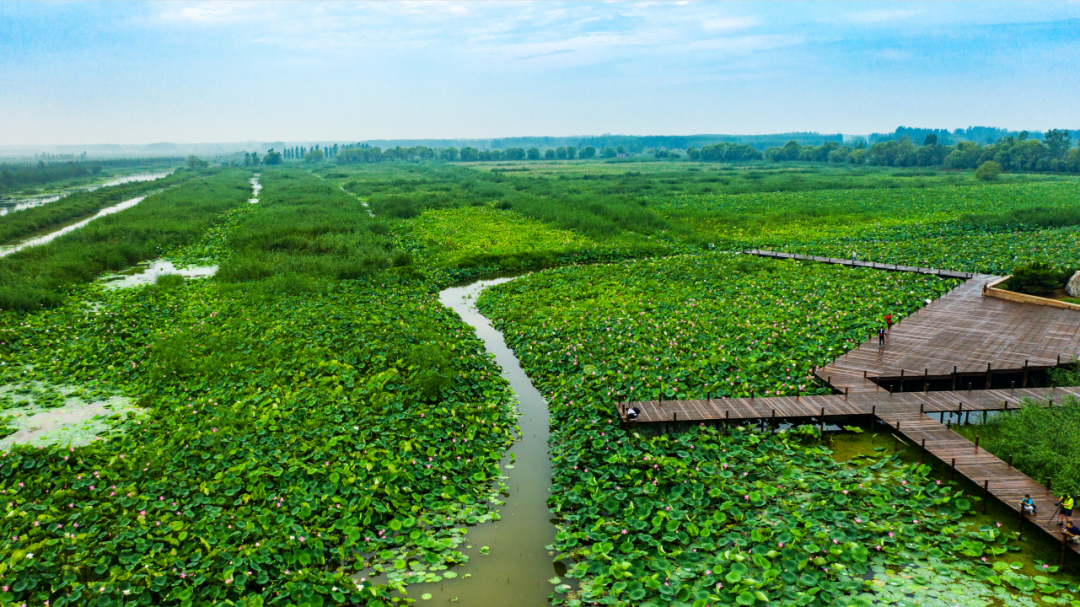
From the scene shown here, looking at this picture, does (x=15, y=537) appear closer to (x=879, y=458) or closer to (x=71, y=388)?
(x=71, y=388)

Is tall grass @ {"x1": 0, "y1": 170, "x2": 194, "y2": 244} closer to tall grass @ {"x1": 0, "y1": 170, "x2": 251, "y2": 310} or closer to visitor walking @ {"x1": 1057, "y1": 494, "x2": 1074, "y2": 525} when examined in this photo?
tall grass @ {"x1": 0, "y1": 170, "x2": 251, "y2": 310}

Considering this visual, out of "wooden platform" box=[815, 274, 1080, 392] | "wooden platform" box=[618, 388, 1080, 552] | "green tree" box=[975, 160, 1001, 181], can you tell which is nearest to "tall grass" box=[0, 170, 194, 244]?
"wooden platform" box=[618, 388, 1080, 552]

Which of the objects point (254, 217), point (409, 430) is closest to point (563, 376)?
point (409, 430)

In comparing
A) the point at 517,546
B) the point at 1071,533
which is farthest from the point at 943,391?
the point at 517,546

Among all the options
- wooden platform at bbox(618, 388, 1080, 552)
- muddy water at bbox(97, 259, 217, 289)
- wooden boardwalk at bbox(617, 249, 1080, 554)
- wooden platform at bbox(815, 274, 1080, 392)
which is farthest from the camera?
muddy water at bbox(97, 259, 217, 289)

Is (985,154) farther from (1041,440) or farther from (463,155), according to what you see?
(463,155)

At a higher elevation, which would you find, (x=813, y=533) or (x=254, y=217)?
(x=254, y=217)
